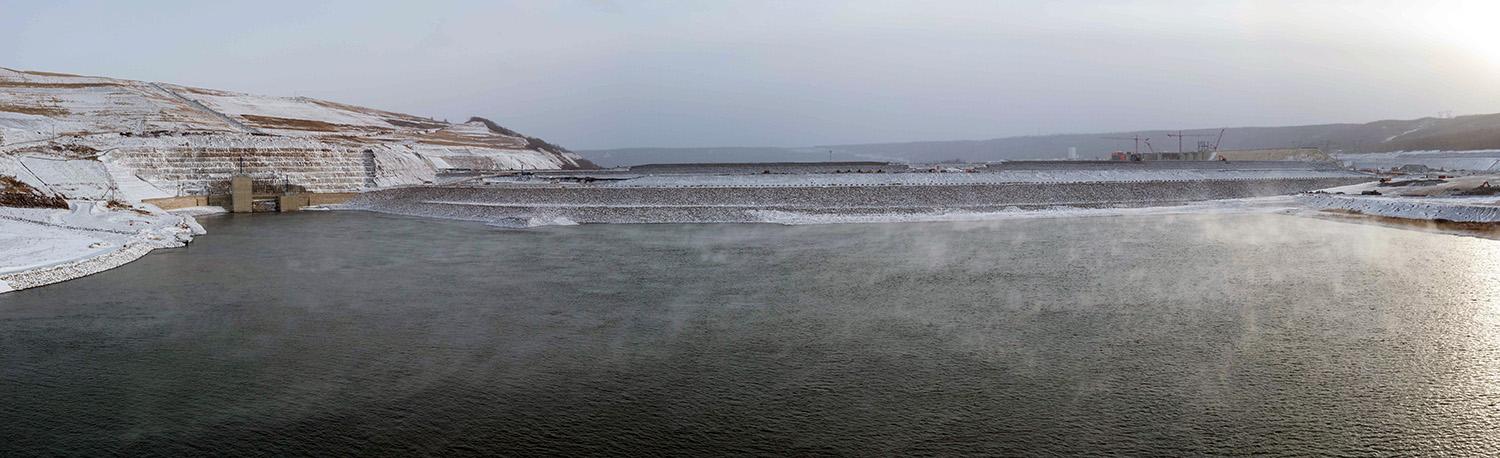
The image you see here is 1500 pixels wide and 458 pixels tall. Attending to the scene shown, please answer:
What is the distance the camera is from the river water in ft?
26.4

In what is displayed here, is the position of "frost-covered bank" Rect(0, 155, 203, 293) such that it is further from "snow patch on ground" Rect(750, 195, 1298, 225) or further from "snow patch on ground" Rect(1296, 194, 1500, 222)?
"snow patch on ground" Rect(1296, 194, 1500, 222)

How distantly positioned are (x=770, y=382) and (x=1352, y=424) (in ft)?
17.8

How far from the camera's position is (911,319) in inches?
524

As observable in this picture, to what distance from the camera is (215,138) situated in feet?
157

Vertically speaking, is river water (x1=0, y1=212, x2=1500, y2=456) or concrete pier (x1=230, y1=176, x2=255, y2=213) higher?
concrete pier (x1=230, y1=176, x2=255, y2=213)

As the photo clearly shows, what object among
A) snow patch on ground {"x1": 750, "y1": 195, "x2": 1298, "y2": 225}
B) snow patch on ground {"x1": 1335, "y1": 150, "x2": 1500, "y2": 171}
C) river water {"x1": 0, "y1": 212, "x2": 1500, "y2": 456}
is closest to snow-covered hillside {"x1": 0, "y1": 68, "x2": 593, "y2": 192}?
river water {"x1": 0, "y1": 212, "x2": 1500, "y2": 456}

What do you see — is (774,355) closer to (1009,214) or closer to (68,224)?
(68,224)

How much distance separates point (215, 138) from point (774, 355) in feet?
155

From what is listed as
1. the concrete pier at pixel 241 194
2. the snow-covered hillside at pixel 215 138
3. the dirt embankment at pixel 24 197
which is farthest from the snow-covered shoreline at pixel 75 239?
the snow-covered hillside at pixel 215 138

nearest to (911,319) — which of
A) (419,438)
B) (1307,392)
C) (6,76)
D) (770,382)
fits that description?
(770,382)

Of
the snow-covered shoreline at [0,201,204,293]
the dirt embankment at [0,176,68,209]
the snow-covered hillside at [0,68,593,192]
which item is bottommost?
the snow-covered shoreline at [0,201,204,293]

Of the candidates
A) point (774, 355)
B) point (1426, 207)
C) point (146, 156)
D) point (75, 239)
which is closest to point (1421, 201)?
point (1426, 207)

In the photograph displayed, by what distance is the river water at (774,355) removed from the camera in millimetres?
8047

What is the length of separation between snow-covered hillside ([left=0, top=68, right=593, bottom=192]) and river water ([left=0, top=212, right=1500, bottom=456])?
91.3ft
